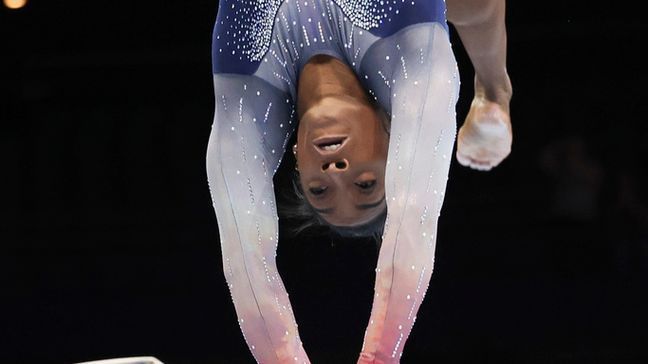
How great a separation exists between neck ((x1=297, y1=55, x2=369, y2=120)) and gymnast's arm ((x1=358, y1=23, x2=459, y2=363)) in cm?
4

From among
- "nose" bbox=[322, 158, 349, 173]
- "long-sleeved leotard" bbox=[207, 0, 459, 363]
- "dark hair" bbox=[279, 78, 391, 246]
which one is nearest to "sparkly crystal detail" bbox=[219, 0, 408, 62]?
"long-sleeved leotard" bbox=[207, 0, 459, 363]

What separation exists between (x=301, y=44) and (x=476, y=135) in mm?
756

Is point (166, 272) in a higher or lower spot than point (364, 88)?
lower

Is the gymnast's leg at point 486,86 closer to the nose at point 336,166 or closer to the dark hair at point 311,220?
the dark hair at point 311,220

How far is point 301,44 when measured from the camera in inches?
74.2

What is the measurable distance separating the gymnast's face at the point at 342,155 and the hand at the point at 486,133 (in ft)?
2.28

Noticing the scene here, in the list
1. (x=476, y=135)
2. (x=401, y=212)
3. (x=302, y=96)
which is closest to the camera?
(x=401, y=212)

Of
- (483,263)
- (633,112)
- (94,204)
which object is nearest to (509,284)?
(483,263)

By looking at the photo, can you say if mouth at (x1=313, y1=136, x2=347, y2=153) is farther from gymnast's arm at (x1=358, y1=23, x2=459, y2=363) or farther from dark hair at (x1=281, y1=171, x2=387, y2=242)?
dark hair at (x1=281, y1=171, x2=387, y2=242)

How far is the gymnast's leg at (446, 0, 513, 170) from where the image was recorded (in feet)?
7.73

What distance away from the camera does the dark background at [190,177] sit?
350 centimetres

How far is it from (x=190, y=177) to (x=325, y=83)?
208 centimetres

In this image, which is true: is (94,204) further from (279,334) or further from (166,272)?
(279,334)

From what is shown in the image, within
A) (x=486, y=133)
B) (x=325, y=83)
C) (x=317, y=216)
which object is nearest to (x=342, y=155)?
(x=325, y=83)
